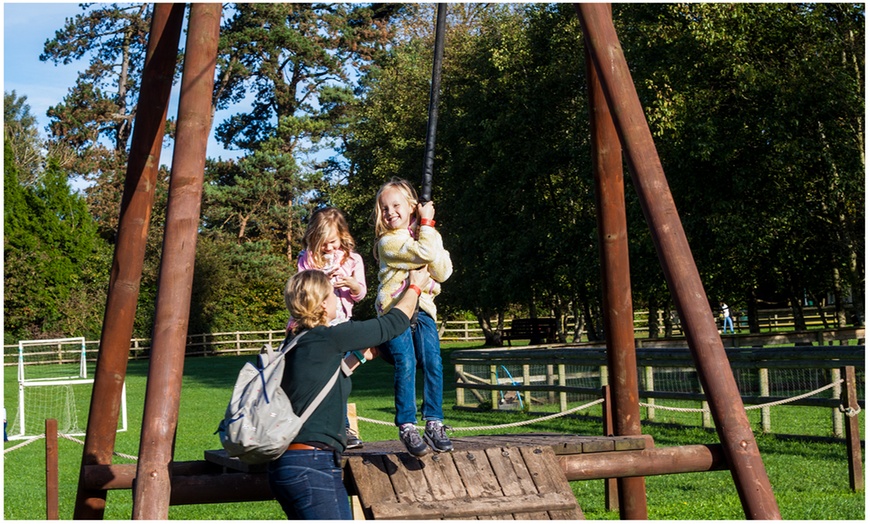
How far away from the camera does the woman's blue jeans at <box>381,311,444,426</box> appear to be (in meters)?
5.29

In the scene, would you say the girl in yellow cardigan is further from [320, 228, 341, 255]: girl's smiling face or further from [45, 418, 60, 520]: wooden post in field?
[45, 418, 60, 520]: wooden post in field

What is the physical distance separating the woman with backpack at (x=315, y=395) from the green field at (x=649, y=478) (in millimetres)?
4845

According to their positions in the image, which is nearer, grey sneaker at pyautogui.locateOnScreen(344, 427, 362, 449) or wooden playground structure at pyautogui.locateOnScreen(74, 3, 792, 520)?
wooden playground structure at pyautogui.locateOnScreen(74, 3, 792, 520)

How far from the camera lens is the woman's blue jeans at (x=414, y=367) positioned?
17.3 ft

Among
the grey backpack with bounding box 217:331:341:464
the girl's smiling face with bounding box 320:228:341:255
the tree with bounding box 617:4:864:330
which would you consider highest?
the tree with bounding box 617:4:864:330

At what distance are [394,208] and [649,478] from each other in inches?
262

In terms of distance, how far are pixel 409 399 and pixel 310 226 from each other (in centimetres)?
142

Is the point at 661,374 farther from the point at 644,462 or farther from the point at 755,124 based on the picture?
the point at 644,462

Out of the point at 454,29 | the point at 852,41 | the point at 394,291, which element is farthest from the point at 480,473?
the point at 454,29

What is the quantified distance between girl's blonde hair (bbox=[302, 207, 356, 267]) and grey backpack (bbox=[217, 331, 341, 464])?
181 cm

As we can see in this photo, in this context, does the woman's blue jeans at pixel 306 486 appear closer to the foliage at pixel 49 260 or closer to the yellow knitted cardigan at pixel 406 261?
the yellow knitted cardigan at pixel 406 261

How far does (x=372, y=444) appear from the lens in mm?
6027

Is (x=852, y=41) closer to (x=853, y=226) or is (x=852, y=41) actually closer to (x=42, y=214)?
(x=853, y=226)

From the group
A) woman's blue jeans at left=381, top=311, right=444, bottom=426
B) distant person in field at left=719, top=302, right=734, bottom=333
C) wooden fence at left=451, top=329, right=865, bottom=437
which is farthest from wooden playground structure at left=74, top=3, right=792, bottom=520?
distant person in field at left=719, top=302, right=734, bottom=333
